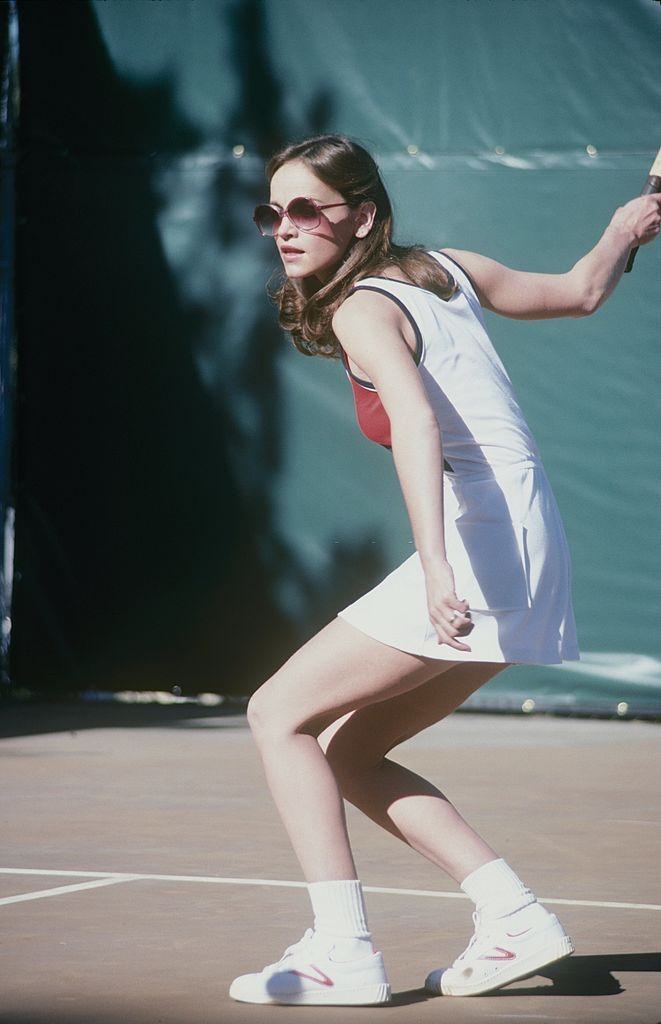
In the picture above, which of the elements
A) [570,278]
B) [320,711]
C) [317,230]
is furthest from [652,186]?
[320,711]

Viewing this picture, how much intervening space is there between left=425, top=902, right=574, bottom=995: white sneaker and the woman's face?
1388 millimetres

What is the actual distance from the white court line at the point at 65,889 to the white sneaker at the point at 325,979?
59.8 inches

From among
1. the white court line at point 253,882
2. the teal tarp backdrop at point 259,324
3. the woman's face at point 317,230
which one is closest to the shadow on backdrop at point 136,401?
the teal tarp backdrop at point 259,324

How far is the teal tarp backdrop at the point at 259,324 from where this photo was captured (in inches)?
410

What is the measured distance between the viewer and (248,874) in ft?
Answer: 19.0

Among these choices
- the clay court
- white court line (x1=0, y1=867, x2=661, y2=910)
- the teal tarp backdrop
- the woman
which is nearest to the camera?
the woman

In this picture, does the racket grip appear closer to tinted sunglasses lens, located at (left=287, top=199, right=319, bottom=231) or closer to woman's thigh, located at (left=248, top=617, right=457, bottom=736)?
tinted sunglasses lens, located at (left=287, top=199, right=319, bottom=231)

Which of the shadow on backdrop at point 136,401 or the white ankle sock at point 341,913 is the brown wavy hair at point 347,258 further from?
the shadow on backdrop at point 136,401

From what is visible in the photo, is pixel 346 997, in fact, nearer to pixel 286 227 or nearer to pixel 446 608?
pixel 446 608

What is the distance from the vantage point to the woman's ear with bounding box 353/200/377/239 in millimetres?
4129

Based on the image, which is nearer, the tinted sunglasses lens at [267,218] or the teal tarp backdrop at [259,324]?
the tinted sunglasses lens at [267,218]

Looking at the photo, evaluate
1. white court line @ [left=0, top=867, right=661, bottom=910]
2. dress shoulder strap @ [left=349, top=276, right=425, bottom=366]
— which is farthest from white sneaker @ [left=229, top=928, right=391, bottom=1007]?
white court line @ [left=0, top=867, right=661, bottom=910]

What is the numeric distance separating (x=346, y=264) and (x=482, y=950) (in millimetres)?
1446

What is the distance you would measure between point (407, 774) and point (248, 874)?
1694 mm
